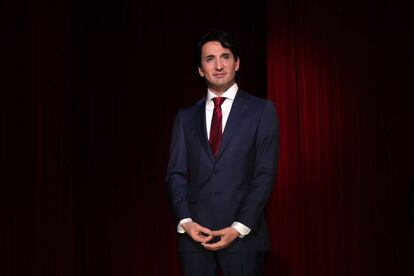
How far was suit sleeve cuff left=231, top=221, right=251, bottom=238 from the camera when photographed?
6.66ft

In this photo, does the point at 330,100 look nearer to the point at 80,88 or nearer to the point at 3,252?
the point at 80,88

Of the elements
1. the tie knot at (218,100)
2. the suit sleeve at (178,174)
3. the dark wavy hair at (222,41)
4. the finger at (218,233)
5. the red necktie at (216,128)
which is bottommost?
the finger at (218,233)

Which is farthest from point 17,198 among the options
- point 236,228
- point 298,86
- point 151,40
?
point 236,228

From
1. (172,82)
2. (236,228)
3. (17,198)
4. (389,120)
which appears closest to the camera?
(236,228)

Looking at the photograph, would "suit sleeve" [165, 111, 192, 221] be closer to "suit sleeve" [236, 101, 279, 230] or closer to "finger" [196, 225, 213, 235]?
"finger" [196, 225, 213, 235]

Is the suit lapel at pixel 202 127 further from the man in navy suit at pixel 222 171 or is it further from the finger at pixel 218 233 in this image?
the finger at pixel 218 233

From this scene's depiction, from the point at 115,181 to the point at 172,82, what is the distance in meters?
0.77

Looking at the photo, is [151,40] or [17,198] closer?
[17,198]

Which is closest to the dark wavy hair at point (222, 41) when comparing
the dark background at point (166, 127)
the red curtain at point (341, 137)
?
the dark background at point (166, 127)

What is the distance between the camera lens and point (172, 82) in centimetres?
421

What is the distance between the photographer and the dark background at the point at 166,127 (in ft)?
12.2

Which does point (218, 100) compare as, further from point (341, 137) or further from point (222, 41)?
point (341, 137)

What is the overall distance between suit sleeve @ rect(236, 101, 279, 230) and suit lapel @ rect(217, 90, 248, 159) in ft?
0.24

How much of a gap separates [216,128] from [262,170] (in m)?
0.22
